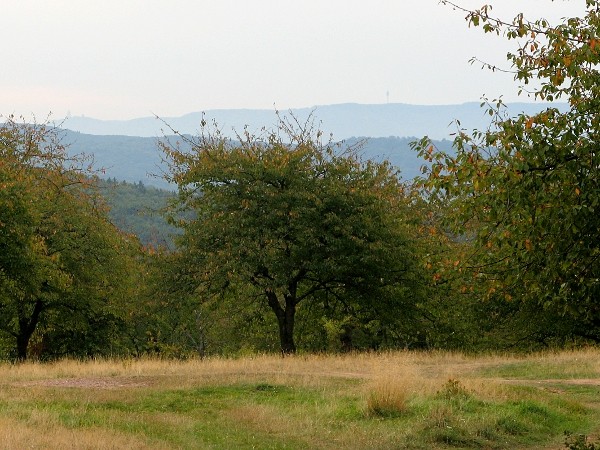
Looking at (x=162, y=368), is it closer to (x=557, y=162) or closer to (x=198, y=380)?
(x=198, y=380)

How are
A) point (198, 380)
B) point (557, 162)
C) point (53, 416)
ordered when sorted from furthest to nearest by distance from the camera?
point (198, 380) → point (53, 416) → point (557, 162)

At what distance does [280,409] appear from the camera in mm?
15625

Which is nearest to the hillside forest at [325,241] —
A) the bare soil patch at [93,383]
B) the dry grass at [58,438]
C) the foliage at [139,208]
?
the dry grass at [58,438]

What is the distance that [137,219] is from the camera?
158m

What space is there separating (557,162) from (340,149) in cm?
2460

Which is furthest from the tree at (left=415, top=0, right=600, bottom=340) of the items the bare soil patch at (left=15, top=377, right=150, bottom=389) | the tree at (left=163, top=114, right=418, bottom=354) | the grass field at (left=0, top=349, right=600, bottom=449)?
the tree at (left=163, top=114, right=418, bottom=354)

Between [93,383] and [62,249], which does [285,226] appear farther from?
[62,249]

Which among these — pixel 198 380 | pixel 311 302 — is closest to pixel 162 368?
pixel 198 380

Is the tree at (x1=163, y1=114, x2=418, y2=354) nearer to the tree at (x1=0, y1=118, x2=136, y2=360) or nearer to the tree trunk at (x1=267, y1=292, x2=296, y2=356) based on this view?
the tree trunk at (x1=267, y1=292, x2=296, y2=356)

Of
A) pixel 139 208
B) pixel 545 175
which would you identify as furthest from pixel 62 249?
pixel 139 208

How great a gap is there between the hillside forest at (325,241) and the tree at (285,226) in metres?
0.08

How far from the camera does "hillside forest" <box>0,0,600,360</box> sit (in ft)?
34.6

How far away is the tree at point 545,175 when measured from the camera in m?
10.1

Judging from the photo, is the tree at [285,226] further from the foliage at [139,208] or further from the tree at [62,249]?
the foliage at [139,208]
